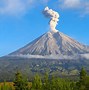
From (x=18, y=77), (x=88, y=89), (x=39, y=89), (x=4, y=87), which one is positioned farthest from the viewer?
(x=4, y=87)

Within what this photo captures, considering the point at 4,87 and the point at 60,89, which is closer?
the point at 60,89

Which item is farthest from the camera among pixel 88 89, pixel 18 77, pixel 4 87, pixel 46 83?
pixel 4 87

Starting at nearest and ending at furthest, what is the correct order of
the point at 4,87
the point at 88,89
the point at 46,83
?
the point at 88,89, the point at 46,83, the point at 4,87

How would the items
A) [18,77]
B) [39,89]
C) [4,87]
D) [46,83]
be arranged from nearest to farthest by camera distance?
[18,77] → [39,89] → [46,83] → [4,87]

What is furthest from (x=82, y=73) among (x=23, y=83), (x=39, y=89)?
(x=39, y=89)

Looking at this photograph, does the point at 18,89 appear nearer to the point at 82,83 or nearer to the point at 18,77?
the point at 18,77

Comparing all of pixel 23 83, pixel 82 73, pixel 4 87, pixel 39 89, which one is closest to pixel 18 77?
pixel 23 83

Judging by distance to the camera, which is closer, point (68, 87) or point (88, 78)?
point (88, 78)

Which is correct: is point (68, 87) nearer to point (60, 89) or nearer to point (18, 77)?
point (60, 89)
